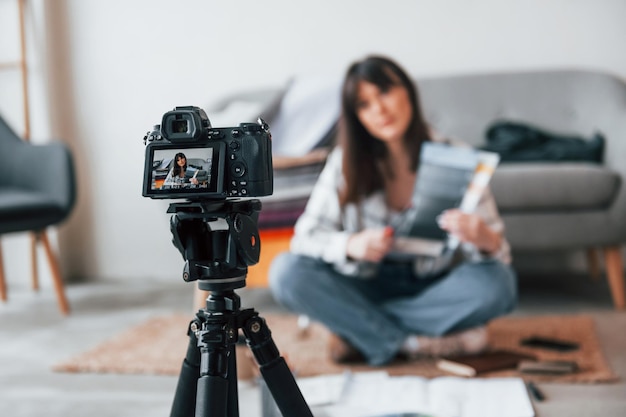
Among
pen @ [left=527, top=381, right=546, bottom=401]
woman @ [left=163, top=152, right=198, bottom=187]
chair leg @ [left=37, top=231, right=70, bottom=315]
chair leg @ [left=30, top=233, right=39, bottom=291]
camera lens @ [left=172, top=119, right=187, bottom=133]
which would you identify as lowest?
chair leg @ [left=30, top=233, right=39, bottom=291]

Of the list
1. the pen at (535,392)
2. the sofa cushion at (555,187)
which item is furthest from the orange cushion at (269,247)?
the pen at (535,392)

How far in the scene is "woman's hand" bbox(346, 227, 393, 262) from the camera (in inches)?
56.8

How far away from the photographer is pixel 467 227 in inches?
55.7

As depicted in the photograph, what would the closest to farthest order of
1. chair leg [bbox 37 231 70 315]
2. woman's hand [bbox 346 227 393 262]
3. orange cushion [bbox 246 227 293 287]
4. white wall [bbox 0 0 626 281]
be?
woman's hand [bbox 346 227 393 262] < orange cushion [bbox 246 227 293 287] < chair leg [bbox 37 231 70 315] < white wall [bbox 0 0 626 281]

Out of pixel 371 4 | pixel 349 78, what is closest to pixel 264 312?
pixel 349 78

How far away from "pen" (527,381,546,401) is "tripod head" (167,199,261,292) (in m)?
0.70

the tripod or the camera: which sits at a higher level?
the camera

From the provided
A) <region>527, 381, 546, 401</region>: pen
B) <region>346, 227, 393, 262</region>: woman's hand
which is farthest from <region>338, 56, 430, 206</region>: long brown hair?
<region>527, 381, 546, 401</region>: pen

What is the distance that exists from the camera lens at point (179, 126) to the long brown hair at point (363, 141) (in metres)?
0.79

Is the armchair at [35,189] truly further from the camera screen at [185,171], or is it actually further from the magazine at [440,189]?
the camera screen at [185,171]

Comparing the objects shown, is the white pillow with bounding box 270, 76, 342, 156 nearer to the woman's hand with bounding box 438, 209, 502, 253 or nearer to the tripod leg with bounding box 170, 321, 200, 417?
the woman's hand with bounding box 438, 209, 502, 253

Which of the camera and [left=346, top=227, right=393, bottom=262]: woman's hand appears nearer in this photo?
the camera

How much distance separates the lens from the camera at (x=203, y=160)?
2.70 ft

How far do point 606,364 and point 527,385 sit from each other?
0.25 metres
